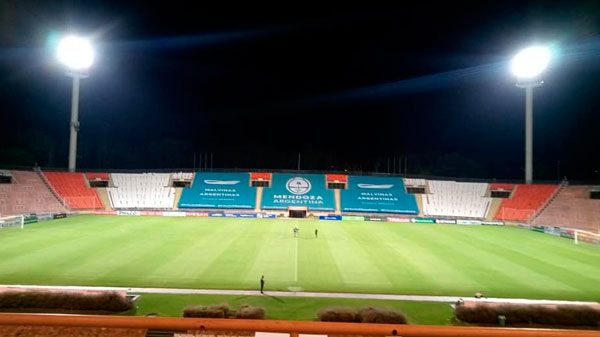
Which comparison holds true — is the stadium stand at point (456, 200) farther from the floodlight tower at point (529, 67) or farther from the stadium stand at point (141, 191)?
the stadium stand at point (141, 191)

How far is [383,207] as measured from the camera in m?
47.6

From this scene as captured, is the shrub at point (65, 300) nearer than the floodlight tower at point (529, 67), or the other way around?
the shrub at point (65, 300)

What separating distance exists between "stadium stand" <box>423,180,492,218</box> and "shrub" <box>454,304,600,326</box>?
36.0 metres

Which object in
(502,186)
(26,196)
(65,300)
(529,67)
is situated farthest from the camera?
(502,186)

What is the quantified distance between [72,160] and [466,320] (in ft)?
173

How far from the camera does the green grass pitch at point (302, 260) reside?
1633 cm

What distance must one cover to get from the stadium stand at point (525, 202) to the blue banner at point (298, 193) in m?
21.3

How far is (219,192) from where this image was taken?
164 ft

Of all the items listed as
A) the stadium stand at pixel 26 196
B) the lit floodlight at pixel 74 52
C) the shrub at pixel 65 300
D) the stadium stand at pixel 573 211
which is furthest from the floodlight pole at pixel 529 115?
the stadium stand at pixel 26 196

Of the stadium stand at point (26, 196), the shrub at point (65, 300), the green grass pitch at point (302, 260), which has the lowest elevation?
the green grass pitch at point (302, 260)

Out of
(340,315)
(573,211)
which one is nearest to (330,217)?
(573,211)

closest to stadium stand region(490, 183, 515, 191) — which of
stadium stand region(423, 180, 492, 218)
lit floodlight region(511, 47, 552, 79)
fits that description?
stadium stand region(423, 180, 492, 218)

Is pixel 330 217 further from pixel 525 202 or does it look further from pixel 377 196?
pixel 525 202

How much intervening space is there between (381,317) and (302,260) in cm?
1179
